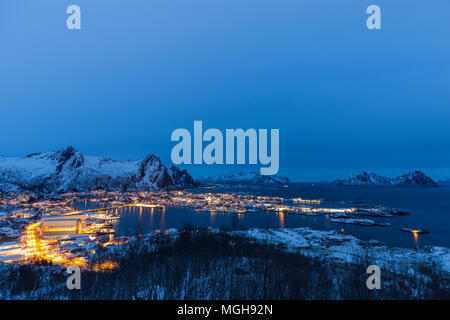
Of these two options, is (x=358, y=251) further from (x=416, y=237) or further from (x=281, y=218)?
(x=281, y=218)

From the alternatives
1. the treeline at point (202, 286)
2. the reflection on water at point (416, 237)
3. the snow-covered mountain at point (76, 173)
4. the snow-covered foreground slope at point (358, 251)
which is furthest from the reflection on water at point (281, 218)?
the snow-covered mountain at point (76, 173)

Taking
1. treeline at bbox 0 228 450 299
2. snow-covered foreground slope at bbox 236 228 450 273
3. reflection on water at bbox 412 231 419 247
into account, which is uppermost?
treeline at bbox 0 228 450 299

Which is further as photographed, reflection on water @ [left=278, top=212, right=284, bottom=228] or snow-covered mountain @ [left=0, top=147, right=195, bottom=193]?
snow-covered mountain @ [left=0, top=147, right=195, bottom=193]

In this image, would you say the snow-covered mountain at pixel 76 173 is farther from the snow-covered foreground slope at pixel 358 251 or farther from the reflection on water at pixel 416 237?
the reflection on water at pixel 416 237

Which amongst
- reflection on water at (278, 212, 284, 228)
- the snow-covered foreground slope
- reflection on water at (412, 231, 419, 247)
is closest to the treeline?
the snow-covered foreground slope

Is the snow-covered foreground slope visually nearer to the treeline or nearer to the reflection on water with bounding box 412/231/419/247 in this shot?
the treeline
